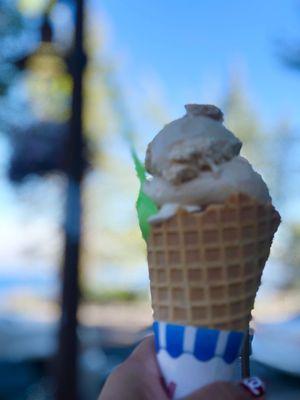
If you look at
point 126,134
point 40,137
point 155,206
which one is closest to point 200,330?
point 155,206

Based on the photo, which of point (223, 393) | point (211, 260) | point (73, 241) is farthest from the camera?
point (73, 241)

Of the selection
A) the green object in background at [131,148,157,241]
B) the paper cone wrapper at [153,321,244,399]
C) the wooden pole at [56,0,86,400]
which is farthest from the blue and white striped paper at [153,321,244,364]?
the wooden pole at [56,0,86,400]

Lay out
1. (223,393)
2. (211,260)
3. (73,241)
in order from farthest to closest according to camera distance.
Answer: (73,241)
(211,260)
(223,393)

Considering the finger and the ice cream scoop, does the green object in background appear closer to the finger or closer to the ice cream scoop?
the ice cream scoop

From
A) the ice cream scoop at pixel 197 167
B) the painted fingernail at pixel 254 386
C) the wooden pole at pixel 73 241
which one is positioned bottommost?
the wooden pole at pixel 73 241

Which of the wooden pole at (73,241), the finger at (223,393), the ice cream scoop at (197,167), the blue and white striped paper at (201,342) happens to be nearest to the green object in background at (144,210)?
the ice cream scoop at (197,167)

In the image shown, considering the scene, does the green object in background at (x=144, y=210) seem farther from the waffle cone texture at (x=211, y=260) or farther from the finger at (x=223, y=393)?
the finger at (x=223, y=393)

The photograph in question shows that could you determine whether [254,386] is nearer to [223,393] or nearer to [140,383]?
[223,393]

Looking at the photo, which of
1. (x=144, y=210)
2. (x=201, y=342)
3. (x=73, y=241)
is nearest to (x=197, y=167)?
(x=144, y=210)
